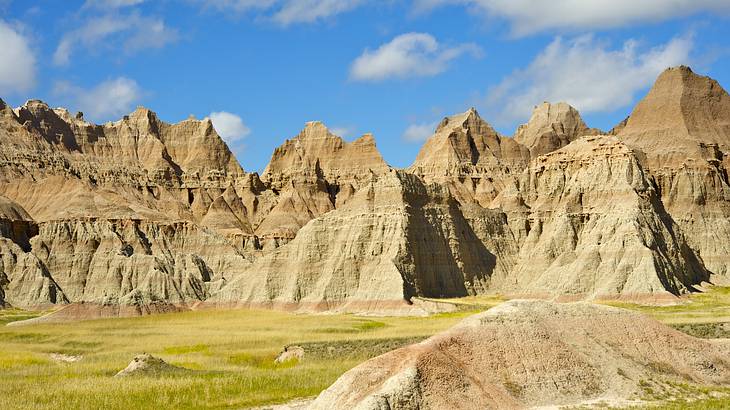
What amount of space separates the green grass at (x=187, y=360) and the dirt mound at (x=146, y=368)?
2.90 ft

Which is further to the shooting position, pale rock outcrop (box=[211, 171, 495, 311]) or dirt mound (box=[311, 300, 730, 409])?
pale rock outcrop (box=[211, 171, 495, 311])

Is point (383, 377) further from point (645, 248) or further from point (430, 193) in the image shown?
point (430, 193)

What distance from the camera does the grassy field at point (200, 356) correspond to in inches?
1387

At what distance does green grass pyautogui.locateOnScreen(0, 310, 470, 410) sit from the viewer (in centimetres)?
3528

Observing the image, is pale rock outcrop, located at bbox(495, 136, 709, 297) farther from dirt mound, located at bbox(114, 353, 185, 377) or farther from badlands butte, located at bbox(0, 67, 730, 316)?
dirt mound, located at bbox(114, 353, 185, 377)

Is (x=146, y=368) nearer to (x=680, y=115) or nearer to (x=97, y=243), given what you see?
(x=97, y=243)

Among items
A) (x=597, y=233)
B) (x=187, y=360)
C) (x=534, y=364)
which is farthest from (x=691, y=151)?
(x=534, y=364)

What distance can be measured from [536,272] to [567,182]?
17.9 m

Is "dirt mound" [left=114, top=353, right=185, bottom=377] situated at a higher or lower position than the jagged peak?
lower

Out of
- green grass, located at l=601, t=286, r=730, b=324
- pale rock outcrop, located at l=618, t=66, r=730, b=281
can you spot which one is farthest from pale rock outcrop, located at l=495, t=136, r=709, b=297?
pale rock outcrop, located at l=618, t=66, r=730, b=281

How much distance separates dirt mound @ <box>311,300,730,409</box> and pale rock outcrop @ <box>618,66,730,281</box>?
307 ft

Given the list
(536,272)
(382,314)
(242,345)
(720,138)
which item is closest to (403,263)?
(382,314)

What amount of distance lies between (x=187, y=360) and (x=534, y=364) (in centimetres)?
2451

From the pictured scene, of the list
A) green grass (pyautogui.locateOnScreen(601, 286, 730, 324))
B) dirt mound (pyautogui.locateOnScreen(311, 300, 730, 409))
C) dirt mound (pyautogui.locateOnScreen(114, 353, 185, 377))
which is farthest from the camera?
green grass (pyautogui.locateOnScreen(601, 286, 730, 324))
